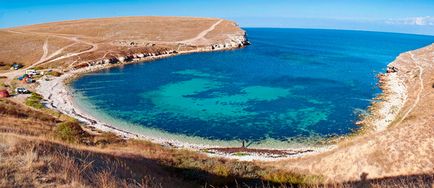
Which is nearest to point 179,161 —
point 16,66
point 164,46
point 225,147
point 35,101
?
point 225,147

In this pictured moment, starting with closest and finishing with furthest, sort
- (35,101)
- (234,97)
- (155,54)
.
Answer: (35,101), (234,97), (155,54)

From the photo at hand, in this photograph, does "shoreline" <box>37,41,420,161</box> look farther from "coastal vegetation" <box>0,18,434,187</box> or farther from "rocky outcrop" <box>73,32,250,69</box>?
"rocky outcrop" <box>73,32,250,69</box>

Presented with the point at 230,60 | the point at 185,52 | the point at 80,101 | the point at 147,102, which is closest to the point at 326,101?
the point at 147,102

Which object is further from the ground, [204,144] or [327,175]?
[327,175]

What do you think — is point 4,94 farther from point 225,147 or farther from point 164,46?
point 164,46

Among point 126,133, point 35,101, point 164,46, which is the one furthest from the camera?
point 164,46

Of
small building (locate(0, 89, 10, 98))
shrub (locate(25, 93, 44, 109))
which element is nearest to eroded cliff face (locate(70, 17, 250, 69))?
shrub (locate(25, 93, 44, 109))

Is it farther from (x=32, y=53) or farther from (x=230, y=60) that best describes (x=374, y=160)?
(x=32, y=53)
